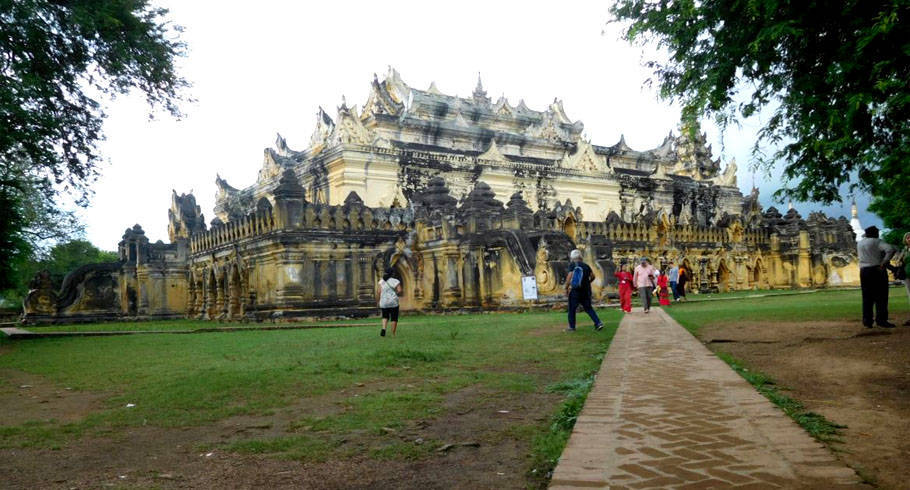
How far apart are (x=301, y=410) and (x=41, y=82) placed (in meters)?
11.9

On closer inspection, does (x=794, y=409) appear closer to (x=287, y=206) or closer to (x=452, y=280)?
(x=452, y=280)

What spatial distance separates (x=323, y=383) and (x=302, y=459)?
327cm

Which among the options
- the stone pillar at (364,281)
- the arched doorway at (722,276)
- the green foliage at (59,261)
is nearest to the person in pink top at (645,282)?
the stone pillar at (364,281)

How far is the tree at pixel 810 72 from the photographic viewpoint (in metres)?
8.40

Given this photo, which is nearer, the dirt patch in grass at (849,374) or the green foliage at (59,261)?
the dirt patch in grass at (849,374)

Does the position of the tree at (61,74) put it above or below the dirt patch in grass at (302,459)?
above

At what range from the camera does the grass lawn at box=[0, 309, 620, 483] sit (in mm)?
5604

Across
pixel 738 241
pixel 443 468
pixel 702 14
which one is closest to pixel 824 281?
pixel 738 241

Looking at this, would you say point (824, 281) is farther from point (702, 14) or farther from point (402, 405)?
point (402, 405)

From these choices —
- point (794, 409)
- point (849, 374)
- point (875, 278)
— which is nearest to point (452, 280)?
point (875, 278)

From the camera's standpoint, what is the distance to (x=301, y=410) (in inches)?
264

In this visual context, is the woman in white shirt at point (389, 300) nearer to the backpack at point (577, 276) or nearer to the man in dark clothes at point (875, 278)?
the backpack at point (577, 276)

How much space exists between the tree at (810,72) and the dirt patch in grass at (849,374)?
2.34 metres

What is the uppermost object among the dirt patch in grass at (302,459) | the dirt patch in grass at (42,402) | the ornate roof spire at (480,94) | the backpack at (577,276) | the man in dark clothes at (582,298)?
the ornate roof spire at (480,94)
